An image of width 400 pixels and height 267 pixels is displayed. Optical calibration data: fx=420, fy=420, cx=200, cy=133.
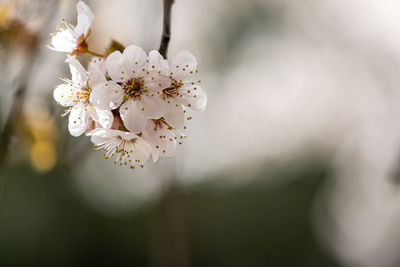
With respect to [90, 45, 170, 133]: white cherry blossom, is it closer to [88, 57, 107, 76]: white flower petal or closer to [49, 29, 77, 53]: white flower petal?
[88, 57, 107, 76]: white flower petal

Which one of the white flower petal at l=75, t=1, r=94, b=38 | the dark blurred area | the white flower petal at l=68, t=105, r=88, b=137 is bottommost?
the dark blurred area

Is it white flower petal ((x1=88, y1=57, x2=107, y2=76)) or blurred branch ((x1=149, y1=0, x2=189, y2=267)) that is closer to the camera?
white flower petal ((x1=88, y1=57, x2=107, y2=76))

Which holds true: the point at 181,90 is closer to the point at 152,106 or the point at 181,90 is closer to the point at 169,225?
the point at 152,106

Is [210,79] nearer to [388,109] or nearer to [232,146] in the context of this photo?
[388,109]

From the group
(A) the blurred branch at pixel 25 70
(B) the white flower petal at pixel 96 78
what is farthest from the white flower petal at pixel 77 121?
(A) the blurred branch at pixel 25 70

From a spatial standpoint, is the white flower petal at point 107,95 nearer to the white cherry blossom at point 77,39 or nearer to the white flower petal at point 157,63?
the white flower petal at point 157,63

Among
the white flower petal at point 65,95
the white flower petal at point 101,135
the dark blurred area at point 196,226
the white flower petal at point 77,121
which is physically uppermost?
the white flower petal at point 65,95

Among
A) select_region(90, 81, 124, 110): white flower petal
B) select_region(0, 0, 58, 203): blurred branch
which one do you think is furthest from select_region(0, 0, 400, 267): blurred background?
select_region(90, 81, 124, 110): white flower petal

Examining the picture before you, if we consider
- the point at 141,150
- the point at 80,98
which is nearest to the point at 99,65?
the point at 80,98
